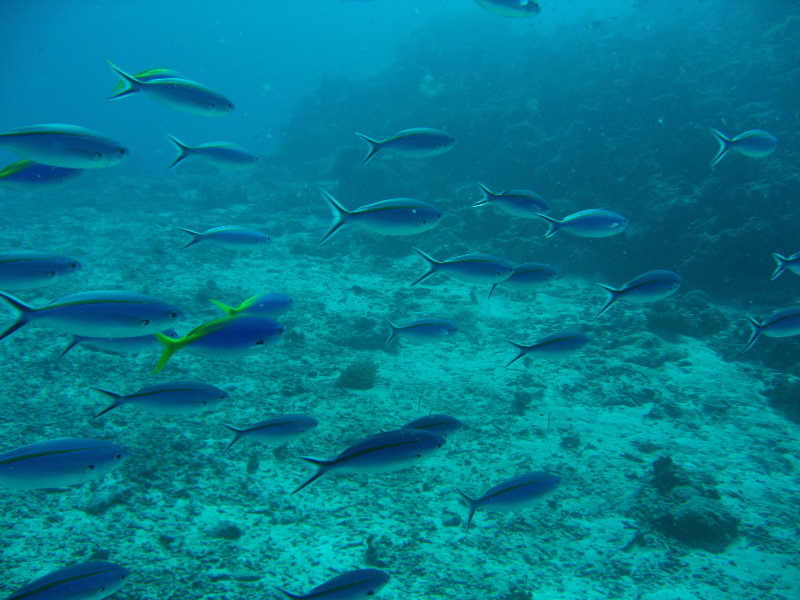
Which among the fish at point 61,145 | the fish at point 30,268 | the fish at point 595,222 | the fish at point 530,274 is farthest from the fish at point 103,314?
the fish at point 595,222

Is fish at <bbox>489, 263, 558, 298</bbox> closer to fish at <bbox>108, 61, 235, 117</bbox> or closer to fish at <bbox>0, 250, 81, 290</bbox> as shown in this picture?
fish at <bbox>108, 61, 235, 117</bbox>

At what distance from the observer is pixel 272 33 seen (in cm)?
16962

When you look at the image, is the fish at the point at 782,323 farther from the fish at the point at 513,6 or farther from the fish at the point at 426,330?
the fish at the point at 513,6

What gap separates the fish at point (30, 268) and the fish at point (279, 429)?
7.75ft

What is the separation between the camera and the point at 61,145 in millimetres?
3660

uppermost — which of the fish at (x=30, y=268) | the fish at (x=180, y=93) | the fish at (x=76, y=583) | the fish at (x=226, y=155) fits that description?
the fish at (x=180, y=93)

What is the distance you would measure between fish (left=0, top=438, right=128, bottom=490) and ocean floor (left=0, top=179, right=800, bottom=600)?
118cm

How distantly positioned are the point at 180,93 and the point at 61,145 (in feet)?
4.62

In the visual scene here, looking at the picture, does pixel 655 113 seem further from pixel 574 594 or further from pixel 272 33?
pixel 272 33

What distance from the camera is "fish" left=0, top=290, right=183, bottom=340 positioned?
306 centimetres

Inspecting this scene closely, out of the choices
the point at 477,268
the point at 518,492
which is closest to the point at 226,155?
the point at 477,268

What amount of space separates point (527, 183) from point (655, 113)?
5.67 m

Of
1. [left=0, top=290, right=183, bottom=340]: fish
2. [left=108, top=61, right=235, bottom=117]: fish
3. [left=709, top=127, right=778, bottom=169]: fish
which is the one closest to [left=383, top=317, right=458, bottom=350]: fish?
[left=0, top=290, right=183, bottom=340]: fish

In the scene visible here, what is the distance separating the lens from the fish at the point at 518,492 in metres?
3.42
